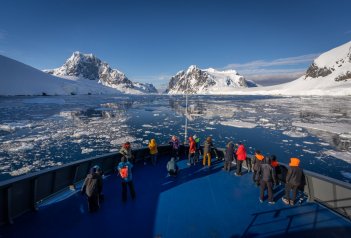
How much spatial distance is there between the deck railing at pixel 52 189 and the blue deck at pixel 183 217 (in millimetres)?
285

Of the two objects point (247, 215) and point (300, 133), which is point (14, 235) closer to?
point (247, 215)

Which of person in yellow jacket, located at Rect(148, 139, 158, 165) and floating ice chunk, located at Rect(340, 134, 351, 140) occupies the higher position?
person in yellow jacket, located at Rect(148, 139, 158, 165)

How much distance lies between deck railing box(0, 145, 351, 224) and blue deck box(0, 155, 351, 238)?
285mm

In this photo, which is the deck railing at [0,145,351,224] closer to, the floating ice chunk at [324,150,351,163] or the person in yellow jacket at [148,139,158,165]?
the person in yellow jacket at [148,139,158,165]

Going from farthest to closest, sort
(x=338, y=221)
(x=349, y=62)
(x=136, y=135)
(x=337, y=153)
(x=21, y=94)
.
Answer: (x=349, y=62) → (x=21, y=94) → (x=136, y=135) → (x=337, y=153) → (x=338, y=221)

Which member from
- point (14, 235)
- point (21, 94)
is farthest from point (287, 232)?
point (21, 94)

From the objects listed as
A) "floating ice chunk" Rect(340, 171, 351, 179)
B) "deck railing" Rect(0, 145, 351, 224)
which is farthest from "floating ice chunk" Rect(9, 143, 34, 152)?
"floating ice chunk" Rect(340, 171, 351, 179)

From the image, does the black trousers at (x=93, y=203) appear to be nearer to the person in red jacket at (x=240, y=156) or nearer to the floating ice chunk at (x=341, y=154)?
the person in red jacket at (x=240, y=156)

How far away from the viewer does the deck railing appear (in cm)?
636

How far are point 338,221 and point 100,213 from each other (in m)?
6.77

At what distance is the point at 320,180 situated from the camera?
762cm

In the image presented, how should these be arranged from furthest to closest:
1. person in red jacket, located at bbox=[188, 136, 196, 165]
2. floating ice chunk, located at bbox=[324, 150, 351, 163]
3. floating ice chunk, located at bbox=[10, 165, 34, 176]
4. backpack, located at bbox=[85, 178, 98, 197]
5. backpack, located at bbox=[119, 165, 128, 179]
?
1. floating ice chunk, located at bbox=[324, 150, 351, 163]
2. floating ice chunk, located at bbox=[10, 165, 34, 176]
3. person in red jacket, located at bbox=[188, 136, 196, 165]
4. backpack, located at bbox=[119, 165, 128, 179]
5. backpack, located at bbox=[85, 178, 98, 197]

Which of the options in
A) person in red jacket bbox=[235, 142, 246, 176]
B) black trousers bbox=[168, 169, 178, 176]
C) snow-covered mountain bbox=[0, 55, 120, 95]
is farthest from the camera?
snow-covered mountain bbox=[0, 55, 120, 95]

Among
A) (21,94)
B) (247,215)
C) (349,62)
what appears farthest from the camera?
(349,62)
